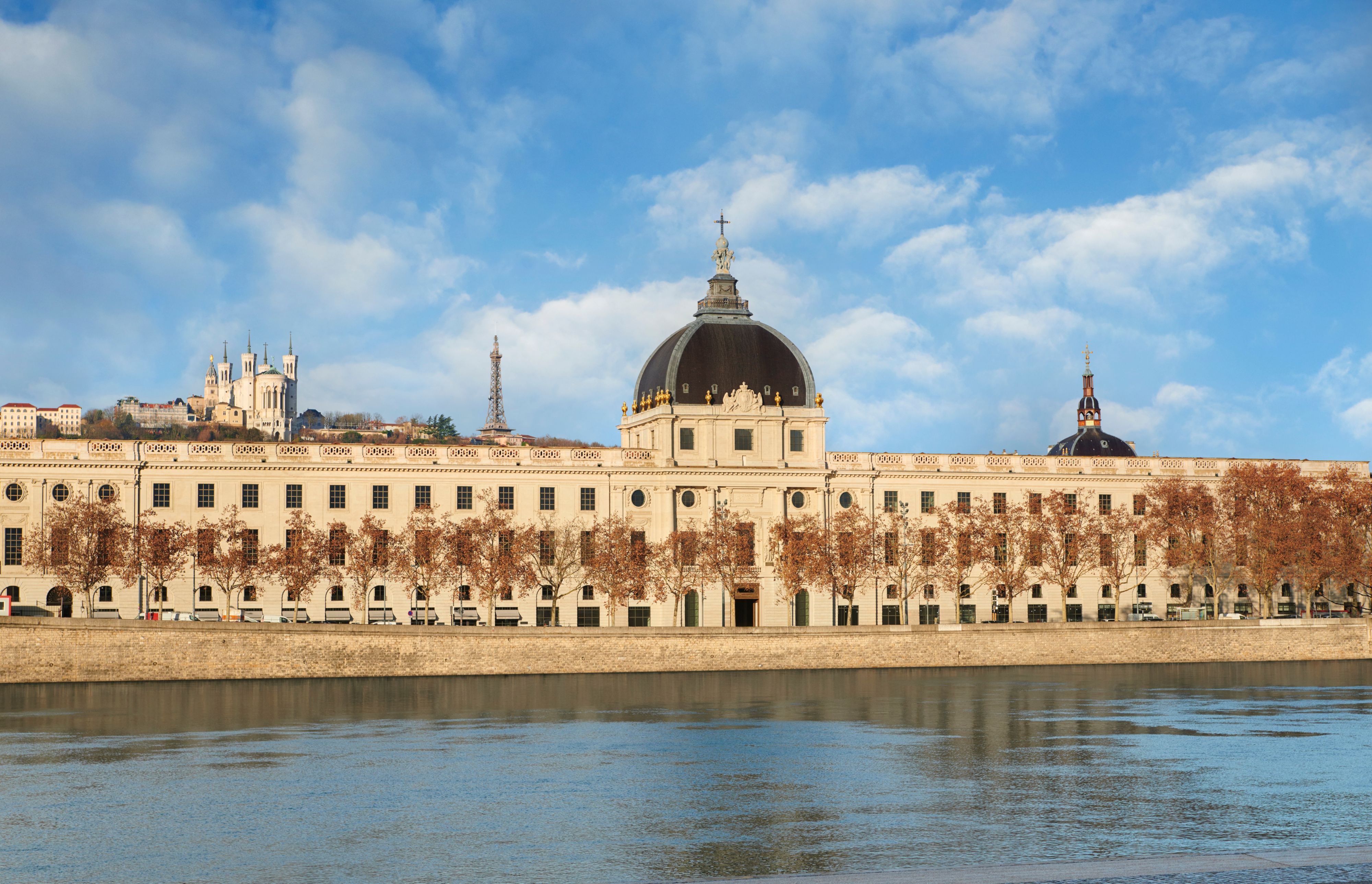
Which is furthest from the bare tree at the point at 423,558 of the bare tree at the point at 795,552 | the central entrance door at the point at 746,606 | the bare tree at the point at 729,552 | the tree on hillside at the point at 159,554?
the bare tree at the point at 795,552

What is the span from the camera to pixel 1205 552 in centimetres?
10875

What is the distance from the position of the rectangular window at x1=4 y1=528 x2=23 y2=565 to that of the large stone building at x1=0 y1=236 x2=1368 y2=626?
0.10 meters

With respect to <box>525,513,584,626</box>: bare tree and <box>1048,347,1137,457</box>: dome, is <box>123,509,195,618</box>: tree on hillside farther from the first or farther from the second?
<box>1048,347,1137,457</box>: dome

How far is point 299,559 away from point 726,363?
118 ft

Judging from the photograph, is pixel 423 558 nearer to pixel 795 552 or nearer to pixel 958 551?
pixel 795 552

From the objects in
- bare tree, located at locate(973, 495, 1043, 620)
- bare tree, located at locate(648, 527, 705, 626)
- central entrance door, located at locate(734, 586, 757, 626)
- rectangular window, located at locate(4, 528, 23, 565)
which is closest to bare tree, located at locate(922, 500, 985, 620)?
bare tree, located at locate(973, 495, 1043, 620)

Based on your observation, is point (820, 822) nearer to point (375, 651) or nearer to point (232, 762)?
point (232, 762)

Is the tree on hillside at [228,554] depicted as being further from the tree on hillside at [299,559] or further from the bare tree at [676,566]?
the bare tree at [676,566]

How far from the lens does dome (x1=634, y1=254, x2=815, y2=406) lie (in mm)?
114438

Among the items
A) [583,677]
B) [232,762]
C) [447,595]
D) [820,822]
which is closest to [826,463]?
[447,595]

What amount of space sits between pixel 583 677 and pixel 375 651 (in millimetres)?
11218

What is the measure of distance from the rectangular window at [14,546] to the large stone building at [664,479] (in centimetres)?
10

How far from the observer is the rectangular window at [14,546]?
3907 inches


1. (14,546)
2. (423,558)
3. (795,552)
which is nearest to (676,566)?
(795,552)
